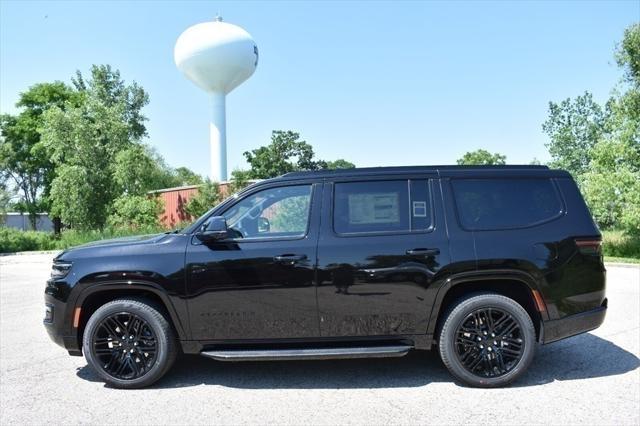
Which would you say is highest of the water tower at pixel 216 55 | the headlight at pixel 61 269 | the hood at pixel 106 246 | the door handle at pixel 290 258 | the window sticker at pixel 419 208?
the water tower at pixel 216 55

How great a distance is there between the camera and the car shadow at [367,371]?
14.8 feet

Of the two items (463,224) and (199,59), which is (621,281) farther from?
(199,59)

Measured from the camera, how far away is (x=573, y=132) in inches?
1438

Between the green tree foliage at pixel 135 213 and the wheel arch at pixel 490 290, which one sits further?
the green tree foliage at pixel 135 213

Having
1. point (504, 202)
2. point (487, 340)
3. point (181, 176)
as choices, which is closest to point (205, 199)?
point (504, 202)

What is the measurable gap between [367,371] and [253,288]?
1494 mm

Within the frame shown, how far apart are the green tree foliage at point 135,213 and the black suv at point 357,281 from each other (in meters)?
22.0

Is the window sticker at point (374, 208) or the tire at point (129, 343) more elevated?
the window sticker at point (374, 208)

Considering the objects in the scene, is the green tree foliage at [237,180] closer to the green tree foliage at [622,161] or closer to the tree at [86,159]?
the tree at [86,159]

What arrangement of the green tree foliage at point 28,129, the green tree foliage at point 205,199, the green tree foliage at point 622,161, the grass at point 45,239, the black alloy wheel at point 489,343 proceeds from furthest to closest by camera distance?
the green tree foliage at point 28,129, the green tree foliage at point 205,199, the grass at point 45,239, the green tree foliage at point 622,161, the black alloy wheel at point 489,343

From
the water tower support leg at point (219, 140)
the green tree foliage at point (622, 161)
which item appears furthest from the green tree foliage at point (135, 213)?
the green tree foliage at point (622, 161)

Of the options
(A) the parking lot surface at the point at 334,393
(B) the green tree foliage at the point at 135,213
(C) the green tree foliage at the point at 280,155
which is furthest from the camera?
(C) the green tree foliage at the point at 280,155

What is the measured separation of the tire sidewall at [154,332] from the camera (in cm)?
441

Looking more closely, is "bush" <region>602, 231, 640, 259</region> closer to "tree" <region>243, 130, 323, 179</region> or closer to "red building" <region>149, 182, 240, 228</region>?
"red building" <region>149, 182, 240, 228</region>
